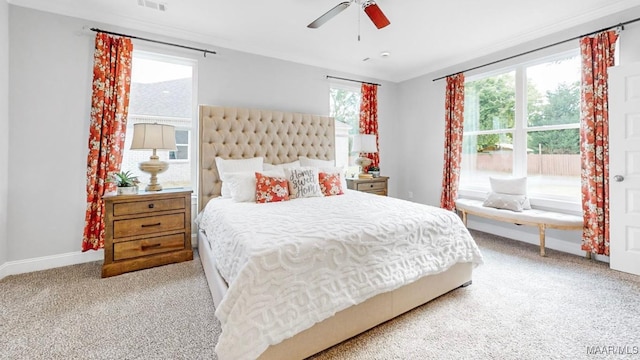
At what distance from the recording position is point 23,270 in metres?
2.64

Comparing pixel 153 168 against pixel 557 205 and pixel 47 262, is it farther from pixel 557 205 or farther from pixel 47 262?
pixel 557 205

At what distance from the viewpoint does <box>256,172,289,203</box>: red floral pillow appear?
2.82 meters

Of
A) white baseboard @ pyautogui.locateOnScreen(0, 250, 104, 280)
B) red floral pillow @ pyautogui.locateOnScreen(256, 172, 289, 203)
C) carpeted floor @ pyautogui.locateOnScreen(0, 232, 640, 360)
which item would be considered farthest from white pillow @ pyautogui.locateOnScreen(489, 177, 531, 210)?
white baseboard @ pyautogui.locateOnScreen(0, 250, 104, 280)

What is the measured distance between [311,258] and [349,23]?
276cm

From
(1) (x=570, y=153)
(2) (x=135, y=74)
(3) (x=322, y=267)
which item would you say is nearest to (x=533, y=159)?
(1) (x=570, y=153)

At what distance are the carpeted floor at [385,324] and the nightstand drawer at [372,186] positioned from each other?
2.05m

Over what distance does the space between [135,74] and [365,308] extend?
3.45 metres

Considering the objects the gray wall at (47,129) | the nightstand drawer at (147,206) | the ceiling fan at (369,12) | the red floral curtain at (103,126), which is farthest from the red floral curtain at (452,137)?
the red floral curtain at (103,126)

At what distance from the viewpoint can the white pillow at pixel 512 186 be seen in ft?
11.6

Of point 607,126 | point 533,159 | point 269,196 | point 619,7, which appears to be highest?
point 619,7

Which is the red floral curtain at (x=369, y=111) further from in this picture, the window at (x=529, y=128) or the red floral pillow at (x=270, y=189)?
the red floral pillow at (x=270, y=189)

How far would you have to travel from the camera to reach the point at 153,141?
108 inches

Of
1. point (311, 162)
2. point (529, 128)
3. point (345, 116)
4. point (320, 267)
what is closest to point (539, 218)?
point (529, 128)

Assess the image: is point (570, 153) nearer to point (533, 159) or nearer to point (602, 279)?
point (533, 159)
